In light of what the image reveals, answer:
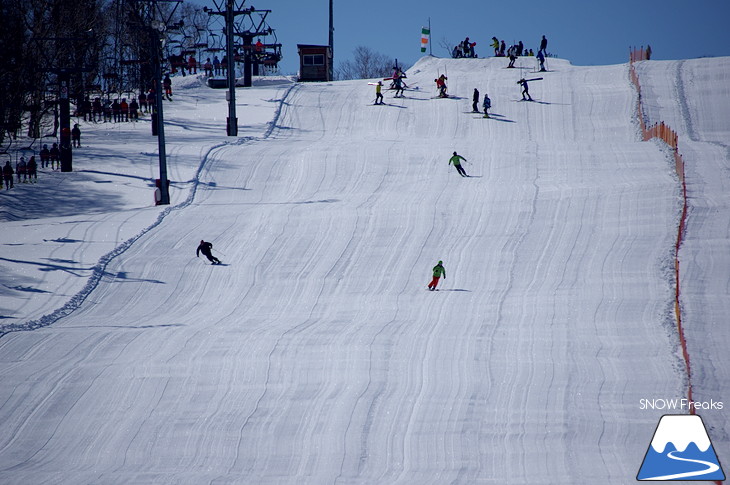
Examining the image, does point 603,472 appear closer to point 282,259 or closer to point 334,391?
point 334,391

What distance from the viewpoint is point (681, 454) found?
9.89 m

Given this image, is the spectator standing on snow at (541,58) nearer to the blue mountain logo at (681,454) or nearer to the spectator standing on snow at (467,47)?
the spectator standing on snow at (467,47)

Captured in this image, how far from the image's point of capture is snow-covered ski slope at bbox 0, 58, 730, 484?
11867mm

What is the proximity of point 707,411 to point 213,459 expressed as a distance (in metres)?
7.25

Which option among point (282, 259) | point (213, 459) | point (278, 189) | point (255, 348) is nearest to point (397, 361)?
point (255, 348)

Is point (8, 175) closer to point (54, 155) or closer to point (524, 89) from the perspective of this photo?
point (54, 155)

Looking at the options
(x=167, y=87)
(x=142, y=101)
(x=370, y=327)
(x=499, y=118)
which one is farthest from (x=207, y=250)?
(x=167, y=87)

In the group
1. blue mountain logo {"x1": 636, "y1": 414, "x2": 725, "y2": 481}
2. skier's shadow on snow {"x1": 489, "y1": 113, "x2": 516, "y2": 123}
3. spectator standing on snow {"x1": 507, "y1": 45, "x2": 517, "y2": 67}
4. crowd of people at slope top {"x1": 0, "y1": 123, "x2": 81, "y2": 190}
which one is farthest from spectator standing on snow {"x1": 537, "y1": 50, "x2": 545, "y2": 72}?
blue mountain logo {"x1": 636, "y1": 414, "x2": 725, "y2": 481}

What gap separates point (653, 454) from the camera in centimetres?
1088

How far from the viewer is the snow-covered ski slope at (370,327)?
11.9 m

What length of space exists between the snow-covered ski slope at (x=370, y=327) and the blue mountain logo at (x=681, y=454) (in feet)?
1.21

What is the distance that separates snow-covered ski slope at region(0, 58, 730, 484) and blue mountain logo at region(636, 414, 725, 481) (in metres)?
0.37

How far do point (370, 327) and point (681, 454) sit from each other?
8286 millimetres

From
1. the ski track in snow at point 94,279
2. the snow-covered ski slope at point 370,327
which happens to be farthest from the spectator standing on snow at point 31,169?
the ski track in snow at point 94,279
